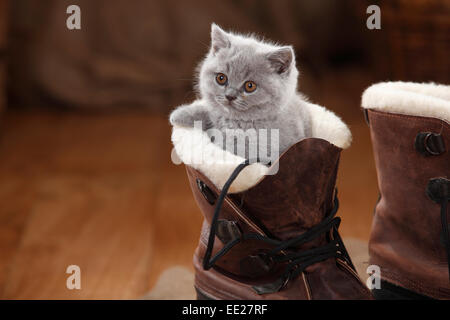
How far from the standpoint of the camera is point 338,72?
7.26 feet

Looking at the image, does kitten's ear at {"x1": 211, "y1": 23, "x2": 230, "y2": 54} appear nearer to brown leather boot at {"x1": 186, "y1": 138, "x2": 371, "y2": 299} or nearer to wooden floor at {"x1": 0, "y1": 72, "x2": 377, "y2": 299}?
brown leather boot at {"x1": 186, "y1": 138, "x2": 371, "y2": 299}

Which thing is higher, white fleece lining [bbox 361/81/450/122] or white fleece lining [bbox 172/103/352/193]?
white fleece lining [bbox 361/81/450/122]

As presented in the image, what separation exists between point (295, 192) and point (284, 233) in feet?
0.20

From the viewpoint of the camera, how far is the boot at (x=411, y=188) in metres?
0.84

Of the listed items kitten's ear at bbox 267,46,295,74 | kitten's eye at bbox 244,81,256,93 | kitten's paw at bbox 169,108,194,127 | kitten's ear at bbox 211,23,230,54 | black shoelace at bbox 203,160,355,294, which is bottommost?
black shoelace at bbox 203,160,355,294

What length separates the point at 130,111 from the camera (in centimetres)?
196

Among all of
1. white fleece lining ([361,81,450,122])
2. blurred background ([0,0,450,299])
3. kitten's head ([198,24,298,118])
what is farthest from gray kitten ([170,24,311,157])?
blurred background ([0,0,450,299])

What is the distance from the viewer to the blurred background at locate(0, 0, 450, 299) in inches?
48.0

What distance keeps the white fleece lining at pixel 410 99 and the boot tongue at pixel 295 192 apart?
143 mm

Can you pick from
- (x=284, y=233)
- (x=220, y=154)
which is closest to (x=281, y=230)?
(x=284, y=233)

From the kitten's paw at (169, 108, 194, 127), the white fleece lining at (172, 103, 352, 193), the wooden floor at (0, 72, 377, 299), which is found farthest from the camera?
the wooden floor at (0, 72, 377, 299)

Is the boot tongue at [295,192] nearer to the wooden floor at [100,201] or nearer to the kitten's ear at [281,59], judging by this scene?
the kitten's ear at [281,59]

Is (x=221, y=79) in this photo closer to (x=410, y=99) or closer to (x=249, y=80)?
(x=249, y=80)
